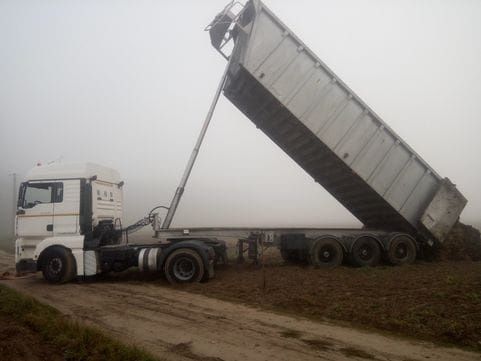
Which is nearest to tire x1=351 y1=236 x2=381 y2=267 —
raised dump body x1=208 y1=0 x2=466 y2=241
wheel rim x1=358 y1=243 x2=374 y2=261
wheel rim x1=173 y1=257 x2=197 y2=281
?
wheel rim x1=358 y1=243 x2=374 y2=261

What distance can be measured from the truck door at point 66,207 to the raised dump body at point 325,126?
4.88 m

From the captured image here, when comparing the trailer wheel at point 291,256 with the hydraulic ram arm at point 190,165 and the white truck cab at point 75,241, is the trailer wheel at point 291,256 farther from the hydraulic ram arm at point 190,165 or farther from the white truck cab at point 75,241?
the hydraulic ram arm at point 190,165

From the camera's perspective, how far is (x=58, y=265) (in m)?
9.38

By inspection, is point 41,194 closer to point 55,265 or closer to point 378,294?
point 55,265

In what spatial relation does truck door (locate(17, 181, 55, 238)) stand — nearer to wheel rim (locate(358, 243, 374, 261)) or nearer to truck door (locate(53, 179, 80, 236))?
truck door (locate(53, 179, 80, 236))

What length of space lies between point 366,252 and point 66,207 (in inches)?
329

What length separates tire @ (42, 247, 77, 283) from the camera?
9297 millimetres

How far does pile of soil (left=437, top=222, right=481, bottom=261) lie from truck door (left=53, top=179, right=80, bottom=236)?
1025 centimetres

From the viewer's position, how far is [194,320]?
6.16 metres

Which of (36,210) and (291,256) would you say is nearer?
(36,210)

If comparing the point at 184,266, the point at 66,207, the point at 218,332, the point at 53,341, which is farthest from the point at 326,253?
the point at 53,341

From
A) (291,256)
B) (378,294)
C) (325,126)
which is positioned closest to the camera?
(378,294)

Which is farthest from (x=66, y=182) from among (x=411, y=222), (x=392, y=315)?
(x=411, y=222)

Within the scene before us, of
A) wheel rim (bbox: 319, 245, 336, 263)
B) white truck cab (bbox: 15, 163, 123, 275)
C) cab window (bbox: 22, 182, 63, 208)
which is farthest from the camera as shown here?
wheel rim (bbox: 319, 245, 336, 263)
